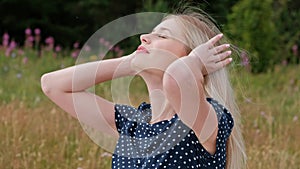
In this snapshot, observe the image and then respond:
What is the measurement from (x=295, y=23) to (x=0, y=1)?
186 inches

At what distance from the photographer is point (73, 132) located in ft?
13.7

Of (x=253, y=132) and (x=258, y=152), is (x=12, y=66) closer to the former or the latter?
(x=253, y=132)

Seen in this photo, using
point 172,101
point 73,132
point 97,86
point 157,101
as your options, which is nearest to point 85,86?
point 157,101

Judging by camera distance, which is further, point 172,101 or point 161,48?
point 161,48

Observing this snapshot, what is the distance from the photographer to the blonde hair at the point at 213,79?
7.03ft

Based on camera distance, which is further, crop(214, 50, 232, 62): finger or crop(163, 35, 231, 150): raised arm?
crop(214, 50, 232, 62): finger

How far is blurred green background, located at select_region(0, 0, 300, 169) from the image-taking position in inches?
145

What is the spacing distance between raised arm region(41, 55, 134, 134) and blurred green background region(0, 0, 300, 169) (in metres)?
0.42

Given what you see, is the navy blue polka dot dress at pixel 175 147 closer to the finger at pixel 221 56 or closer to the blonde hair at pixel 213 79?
the blonde hair at pixel 213 79

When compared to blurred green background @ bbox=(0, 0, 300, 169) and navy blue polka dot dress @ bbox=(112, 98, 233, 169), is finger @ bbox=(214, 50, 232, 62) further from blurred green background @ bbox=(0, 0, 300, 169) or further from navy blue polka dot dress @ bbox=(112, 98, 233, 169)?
blurred green background @ bbox=(0, 0, 300, 169)

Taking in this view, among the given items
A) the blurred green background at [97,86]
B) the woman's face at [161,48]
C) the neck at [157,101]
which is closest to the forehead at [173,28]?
the woman's face at [161,48]

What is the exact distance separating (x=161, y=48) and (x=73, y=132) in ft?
7.15

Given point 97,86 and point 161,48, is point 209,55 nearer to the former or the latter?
point 161,48

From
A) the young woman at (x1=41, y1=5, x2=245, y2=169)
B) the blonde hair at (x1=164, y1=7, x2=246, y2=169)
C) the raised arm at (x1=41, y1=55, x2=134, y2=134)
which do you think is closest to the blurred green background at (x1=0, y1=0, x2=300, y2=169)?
the blonde hair at (x1=164, y1=7, x2=246, y2=169)
